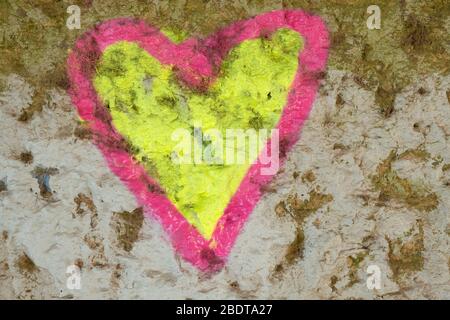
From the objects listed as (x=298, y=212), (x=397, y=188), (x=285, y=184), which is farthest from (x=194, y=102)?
(x=397, y=188)

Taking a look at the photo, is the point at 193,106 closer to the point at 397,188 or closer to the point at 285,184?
the point at 285,184

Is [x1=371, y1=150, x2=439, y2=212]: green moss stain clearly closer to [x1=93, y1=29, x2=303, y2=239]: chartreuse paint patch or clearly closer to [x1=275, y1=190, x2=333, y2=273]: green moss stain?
[x1=275, y1=190, x2=333, y2=273]: green moss stain

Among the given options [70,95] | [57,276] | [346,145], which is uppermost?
[70,95]

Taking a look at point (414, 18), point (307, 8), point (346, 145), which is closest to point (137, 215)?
point (346, 145)

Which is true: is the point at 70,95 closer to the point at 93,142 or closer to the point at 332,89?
the point at 93,142

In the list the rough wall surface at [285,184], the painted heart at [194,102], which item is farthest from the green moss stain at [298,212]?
the painted heart at [194,102]

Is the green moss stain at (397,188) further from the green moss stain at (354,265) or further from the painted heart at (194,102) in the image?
the painted heart at (194,102)

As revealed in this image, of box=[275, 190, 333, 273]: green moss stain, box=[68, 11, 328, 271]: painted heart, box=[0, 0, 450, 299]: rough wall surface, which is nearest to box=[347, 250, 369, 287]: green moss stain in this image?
box=[0, 0, 450, 299]: rough wall surface
